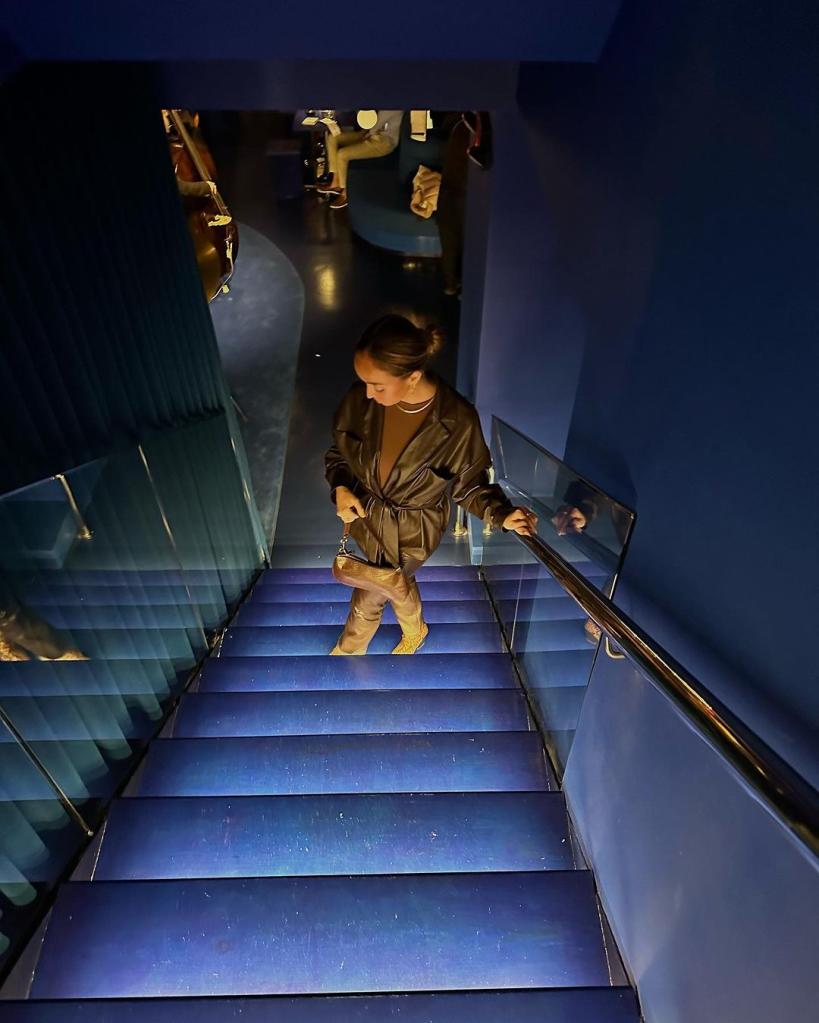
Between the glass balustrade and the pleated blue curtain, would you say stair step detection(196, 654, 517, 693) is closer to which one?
the glass balustrade

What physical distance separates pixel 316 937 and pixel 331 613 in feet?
7.07

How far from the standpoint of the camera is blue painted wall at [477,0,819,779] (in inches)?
46.9

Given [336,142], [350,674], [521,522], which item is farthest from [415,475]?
[336,142]

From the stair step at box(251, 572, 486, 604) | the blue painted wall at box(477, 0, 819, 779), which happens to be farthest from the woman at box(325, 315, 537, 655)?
the stair step at box(251, 572, 486, 604)

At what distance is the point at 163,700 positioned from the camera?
2.88 m

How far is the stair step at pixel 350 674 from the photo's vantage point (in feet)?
10.4

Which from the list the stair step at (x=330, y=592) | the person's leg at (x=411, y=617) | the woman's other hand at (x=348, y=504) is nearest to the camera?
the woman's other hand at (x=348, y=504)

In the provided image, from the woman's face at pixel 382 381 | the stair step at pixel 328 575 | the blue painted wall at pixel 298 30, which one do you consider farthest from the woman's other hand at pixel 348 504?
the stair step at pixel 328 575

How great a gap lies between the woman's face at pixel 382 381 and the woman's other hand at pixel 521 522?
0.58 meters

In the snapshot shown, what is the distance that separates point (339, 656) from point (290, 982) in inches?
65.4

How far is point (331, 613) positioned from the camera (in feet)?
12.8

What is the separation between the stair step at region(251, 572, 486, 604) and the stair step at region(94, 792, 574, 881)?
1900 mm

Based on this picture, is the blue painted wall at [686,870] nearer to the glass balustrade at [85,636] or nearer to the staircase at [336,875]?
the staircase at [336,875]

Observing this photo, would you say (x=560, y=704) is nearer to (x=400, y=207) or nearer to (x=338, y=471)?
(x=338, y=471)
